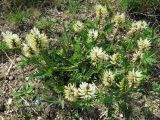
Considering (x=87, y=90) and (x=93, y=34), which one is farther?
(x=93, y=34)

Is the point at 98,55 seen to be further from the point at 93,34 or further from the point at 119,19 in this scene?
the point at 119,19

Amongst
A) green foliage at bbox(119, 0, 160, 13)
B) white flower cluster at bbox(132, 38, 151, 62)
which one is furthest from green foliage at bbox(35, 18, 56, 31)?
white flower cluster at bbox(132, 38, 151, 62)

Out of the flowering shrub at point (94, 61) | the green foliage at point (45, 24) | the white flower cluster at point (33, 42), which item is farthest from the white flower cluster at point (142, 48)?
the green foliage at point (45, 24)

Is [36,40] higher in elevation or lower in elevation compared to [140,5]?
lower

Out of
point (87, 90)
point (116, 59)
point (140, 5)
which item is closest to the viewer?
point (87, 90)

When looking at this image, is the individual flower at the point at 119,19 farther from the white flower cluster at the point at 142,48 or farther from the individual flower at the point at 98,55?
the individual flower at the point at 98,55

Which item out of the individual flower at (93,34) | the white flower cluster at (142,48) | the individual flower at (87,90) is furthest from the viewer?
the individual flower at (93,34)

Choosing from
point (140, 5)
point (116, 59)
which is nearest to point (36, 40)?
point (116, 59)
